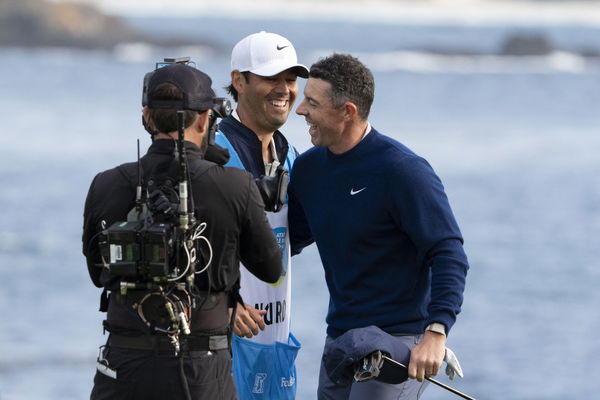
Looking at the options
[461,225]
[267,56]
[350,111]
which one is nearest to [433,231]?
[350,111]

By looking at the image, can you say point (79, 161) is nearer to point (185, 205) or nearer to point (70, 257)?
point (70, 257)

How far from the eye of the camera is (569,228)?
111ft

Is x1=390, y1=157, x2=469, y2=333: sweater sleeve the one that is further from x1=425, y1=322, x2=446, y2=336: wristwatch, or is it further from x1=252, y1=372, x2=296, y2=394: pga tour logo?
x1=252, y1=372, x2=296, y2=394: pga tour logo

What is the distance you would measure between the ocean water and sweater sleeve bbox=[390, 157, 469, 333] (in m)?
12.2

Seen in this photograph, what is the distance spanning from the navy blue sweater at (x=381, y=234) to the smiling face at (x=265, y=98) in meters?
0.52

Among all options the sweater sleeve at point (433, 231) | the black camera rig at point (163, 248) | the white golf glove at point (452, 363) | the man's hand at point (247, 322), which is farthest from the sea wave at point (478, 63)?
the black camera rig at point (163, 248)

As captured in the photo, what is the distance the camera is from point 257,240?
4.92 meters

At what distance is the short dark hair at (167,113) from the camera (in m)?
4.86

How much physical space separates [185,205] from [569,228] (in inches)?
1189

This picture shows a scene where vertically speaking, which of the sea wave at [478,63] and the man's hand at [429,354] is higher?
the sea wave at [478,63]

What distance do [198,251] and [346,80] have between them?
4.38 feet

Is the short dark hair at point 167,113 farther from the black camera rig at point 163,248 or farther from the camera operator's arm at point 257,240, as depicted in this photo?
the camera operator's arm at point 257,240

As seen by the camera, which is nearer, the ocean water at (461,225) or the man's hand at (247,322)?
the man's hand at (247,322)

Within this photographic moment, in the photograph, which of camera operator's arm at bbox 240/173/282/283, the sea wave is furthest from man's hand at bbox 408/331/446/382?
the sea wave
